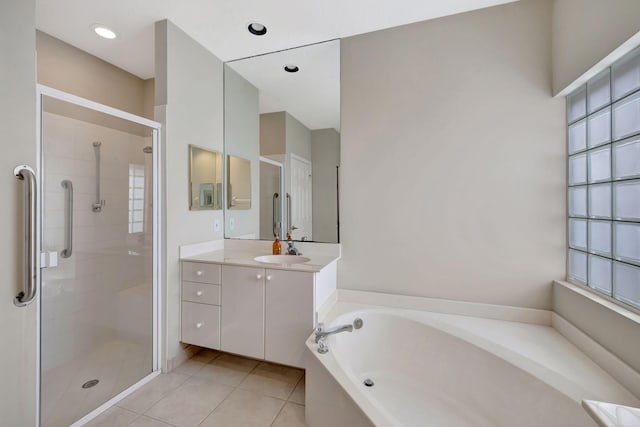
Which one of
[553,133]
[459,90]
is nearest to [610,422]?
[553,133]

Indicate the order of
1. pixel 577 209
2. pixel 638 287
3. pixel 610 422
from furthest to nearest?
pixel 577 209
pixel 638 287
pixel 610 422

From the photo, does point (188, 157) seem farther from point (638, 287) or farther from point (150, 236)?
point (638, 287)

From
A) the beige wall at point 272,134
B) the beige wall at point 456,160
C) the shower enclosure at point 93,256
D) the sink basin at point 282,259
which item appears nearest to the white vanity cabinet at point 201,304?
the shower enclosure at point 93,256

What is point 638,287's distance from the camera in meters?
1.25

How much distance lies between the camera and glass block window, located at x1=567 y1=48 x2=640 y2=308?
50.3 inches

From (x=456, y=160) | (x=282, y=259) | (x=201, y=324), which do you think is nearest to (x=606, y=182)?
(x=456, y=160)

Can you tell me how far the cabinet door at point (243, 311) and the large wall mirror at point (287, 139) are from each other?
57 cm

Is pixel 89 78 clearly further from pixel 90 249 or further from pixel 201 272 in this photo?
pixel 201 272

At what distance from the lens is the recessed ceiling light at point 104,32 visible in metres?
2.04

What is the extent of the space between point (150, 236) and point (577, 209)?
9.15ft

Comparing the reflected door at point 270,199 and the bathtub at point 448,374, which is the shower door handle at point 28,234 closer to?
the bathtub at point 448,374

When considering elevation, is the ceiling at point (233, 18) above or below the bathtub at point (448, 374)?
above

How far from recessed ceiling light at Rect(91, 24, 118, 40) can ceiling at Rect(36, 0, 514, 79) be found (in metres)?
0.04

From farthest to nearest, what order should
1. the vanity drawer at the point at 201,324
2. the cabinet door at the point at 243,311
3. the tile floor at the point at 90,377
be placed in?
the vanity drawer at the point at 201,324, the cabinet door at the point at 243,311, the tile floor at the point at 90,377
